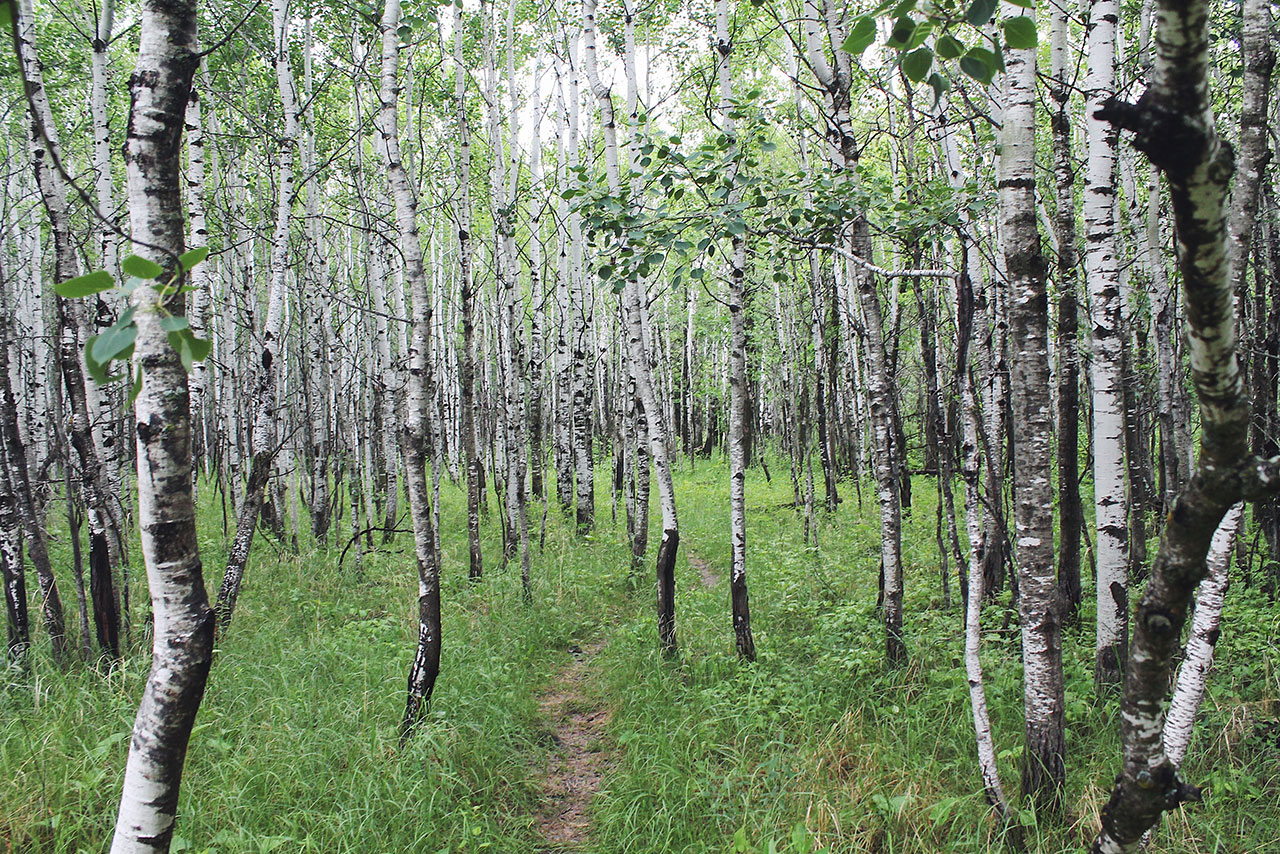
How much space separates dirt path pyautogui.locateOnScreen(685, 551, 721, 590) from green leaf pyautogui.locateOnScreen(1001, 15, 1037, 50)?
7177 millimetres

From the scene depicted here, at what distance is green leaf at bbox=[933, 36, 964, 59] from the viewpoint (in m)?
1.33

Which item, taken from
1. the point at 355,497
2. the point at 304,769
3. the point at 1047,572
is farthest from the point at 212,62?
the point at 1047,572

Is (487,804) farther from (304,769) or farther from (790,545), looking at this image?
(790,545)

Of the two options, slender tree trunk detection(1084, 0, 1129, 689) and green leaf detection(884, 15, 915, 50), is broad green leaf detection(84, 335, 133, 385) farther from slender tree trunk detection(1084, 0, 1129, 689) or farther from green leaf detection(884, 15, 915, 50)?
slender tree trunk detection(1084, 0, 1129, 689)

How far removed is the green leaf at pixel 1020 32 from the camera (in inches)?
49.1

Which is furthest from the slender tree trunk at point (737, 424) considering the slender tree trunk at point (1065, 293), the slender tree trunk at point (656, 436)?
the slender tree trunk at point (1065, 293)

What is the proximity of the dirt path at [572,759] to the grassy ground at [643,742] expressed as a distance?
0.10 metres

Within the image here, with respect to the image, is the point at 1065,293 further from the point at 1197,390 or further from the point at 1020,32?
the point at 1197,390

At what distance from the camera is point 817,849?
10.2ft

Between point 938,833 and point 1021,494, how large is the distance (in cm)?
167

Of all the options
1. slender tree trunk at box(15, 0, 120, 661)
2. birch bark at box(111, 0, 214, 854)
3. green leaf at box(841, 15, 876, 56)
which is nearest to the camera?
green leaf at box(841, 15, 876, 56)

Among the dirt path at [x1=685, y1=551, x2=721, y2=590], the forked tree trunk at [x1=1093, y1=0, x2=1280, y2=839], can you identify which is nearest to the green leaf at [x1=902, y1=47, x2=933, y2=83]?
the forked tree trunk at [x1=1093, y1=0, x2=1280, y2=839]

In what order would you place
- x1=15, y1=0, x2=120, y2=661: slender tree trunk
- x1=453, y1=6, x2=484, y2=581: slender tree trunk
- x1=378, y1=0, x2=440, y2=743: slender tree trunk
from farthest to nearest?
x1=453, y1=6, x2=484, y2=581: slender tree trunk, x1=15, y1=0, x2=120, y2=661: slender tree trunk, x1=378, y1=0, x2=440, y2=743: slender tree trunk

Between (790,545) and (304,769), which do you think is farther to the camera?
(790,545)
